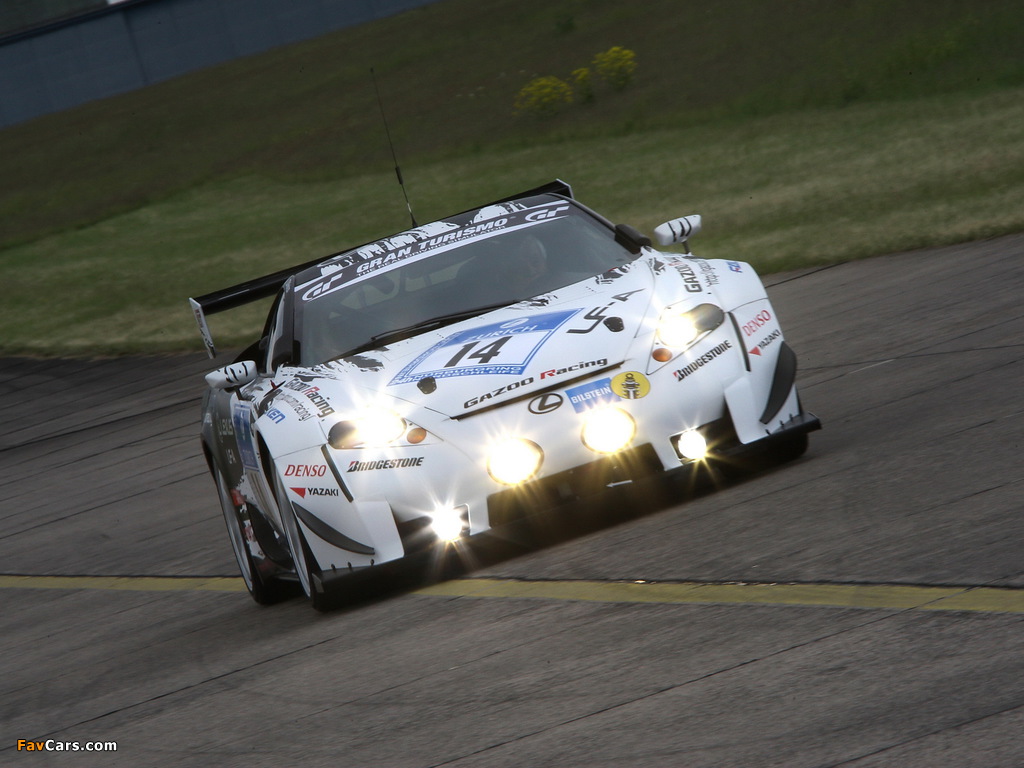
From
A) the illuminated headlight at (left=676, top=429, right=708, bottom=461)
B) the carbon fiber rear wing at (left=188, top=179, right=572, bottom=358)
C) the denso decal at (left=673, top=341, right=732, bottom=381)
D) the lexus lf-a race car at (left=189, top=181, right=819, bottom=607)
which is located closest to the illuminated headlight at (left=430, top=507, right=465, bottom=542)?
the lexus lf-a race car at (left=189, top=181, right=819, bottom=607)

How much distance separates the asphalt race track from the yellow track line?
0.5 inches

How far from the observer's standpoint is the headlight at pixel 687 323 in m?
5.77

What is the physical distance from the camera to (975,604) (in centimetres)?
382

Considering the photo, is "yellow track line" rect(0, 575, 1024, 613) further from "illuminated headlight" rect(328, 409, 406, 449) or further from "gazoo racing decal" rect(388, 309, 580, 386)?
"gazoo racing decal" rect(388, 309, 580, 386)

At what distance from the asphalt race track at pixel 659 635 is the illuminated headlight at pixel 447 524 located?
0.20m

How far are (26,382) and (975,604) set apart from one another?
18.1m

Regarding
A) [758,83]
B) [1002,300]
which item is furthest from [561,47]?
[1002,300]

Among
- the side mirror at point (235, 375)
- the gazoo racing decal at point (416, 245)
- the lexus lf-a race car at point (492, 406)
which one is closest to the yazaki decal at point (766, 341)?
the lexus lf-a race car at point (492, 406)

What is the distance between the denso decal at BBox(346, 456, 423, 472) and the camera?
17.9 feet

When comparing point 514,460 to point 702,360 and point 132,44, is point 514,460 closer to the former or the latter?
point 702,360

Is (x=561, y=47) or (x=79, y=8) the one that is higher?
(x=79, y=8)

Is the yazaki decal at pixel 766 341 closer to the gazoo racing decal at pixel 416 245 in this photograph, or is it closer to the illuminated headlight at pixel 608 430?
the illuminated headlight at pixel 608 430

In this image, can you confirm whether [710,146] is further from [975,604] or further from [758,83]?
[975,604]

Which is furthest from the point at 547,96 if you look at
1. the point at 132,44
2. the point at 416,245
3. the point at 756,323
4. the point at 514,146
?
the point at 756,323
